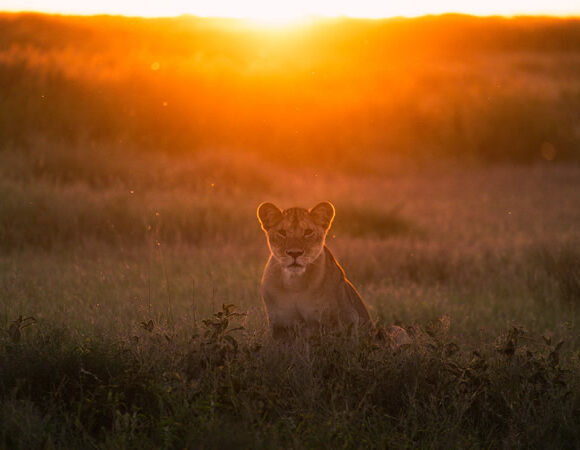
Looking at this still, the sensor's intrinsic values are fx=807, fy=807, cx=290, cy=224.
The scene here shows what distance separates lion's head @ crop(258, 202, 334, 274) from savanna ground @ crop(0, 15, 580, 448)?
1.97ft

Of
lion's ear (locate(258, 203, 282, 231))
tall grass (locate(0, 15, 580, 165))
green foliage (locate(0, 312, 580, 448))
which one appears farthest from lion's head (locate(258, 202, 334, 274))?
tall grass (locate(0, 15, 580, 165))

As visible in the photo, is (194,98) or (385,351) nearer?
(385,351)

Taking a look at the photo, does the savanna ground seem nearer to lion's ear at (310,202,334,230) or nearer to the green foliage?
the green foliage

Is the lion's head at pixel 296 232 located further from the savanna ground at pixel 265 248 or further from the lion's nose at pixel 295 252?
the savanna ground at pixel 265 248

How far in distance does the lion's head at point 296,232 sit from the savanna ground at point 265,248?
0.60 meters

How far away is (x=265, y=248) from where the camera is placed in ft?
39.9

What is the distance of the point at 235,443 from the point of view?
423cm

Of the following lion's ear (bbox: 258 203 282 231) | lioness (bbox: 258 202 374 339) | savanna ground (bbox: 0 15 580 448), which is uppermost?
lion's ear (bbox: 258 203 282 231)

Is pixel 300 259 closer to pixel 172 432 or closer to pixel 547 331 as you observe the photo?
pixel 172 432

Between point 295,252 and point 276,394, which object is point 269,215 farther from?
point 276,394

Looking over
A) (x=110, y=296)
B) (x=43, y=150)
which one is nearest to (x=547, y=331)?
(x=110, y=296)

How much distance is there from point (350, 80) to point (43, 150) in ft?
42.4

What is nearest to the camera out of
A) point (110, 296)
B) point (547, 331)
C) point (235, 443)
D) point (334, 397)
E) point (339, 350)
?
point (235, 443)

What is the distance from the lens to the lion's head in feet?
18.6
